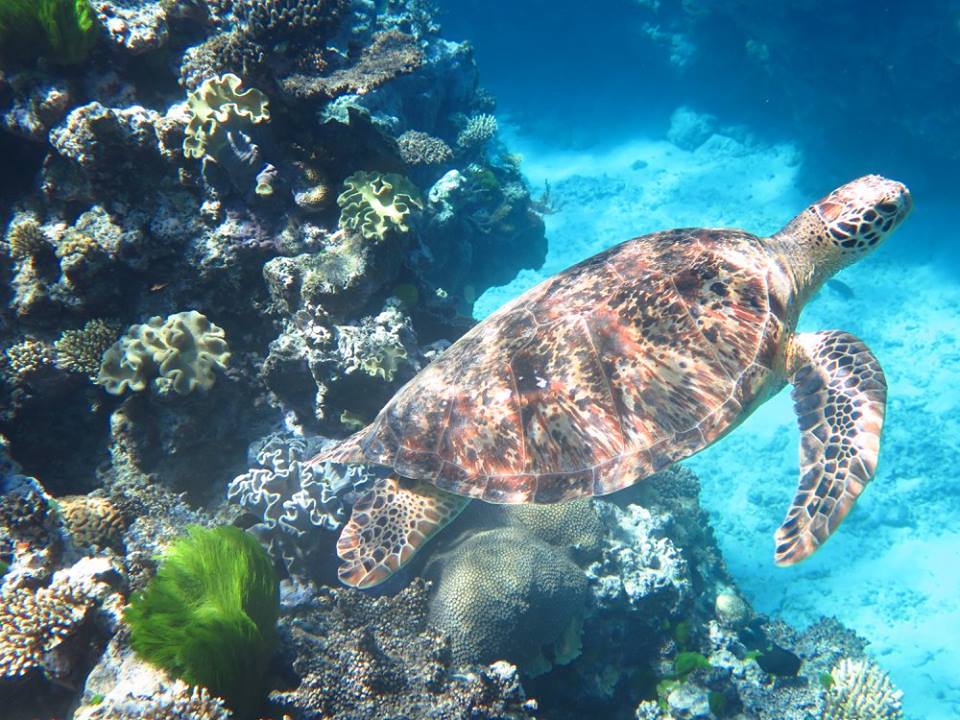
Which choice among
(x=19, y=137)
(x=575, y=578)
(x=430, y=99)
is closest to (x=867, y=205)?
(x=575, y=578)

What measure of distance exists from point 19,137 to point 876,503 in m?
16.4

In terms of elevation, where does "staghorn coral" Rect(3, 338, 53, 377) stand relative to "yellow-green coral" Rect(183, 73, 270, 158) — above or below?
below

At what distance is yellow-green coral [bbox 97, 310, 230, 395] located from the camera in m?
4.22

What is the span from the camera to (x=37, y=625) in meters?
2.98

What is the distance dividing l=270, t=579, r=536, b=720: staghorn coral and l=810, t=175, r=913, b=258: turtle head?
475 centimetres

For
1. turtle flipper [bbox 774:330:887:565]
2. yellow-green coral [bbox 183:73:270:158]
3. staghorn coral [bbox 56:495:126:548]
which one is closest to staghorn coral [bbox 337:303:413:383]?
yellow-green coral [bbox 183:73:270:158]

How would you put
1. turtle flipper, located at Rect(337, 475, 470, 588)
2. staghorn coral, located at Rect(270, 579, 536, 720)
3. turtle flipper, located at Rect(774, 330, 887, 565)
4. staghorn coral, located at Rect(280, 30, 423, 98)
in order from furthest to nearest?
staghorn coral, located at Rect(280, 30, 423, 98) < turtle flipper, located at Rect(337, 475, 470, 588) < turtle flipper, located at Rect(774, 330, 887, 565) < staghorn coral, located at Rect(270, 579, 536, 720)

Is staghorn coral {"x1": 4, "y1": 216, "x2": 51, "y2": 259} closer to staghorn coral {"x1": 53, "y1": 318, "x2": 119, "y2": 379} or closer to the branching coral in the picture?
the branching coral

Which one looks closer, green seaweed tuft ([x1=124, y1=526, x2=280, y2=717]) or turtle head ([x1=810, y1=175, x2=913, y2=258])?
green seaweed tuft ([x1=124, y1=526, x2=280, y2=717])

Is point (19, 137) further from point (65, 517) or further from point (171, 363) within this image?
point (65, 517)

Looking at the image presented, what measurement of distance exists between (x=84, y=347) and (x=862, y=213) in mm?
7225

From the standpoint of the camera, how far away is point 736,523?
11438 mm

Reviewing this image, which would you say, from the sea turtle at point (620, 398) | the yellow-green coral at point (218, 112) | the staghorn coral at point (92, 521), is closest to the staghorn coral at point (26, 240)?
the yellow-green coral at point (218, 112)

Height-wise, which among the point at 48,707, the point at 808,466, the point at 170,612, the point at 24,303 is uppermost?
the point at 24,303
